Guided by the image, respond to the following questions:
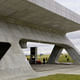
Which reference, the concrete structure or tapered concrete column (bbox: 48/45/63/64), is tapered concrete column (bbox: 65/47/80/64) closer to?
tapered concrete column (bbox: 48/45/63/64)

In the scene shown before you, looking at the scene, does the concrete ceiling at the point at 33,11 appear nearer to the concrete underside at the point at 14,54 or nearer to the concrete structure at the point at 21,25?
the concrete structure at the point at 21,25

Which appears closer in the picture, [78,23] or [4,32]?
[4,32]

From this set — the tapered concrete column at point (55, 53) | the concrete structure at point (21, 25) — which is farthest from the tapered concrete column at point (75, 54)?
the concrete structure at point (21, 25)

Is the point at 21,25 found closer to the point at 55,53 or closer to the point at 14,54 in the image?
the point at 14,54

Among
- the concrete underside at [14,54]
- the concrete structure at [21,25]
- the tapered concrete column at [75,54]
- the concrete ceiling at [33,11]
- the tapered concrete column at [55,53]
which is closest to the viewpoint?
the concrete underside at [14,54]

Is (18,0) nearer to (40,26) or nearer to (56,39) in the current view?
(40,26)

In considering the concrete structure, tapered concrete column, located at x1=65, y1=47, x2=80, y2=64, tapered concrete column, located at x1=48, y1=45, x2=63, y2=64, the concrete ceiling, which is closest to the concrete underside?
the concrete structure

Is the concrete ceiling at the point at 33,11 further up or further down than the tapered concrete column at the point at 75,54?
further up

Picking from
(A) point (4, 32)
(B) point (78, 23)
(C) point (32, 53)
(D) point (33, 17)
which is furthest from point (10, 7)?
(C) point (32, 53)

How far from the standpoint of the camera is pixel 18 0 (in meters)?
13.8

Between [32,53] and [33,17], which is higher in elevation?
[33,17]

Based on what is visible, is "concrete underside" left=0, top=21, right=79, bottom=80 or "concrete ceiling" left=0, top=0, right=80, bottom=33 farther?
"concrete ceiling" left=0, top=0, right=80, bottom=33

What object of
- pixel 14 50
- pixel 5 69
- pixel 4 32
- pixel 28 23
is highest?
pixel 28 23

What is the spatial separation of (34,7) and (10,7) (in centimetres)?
261
